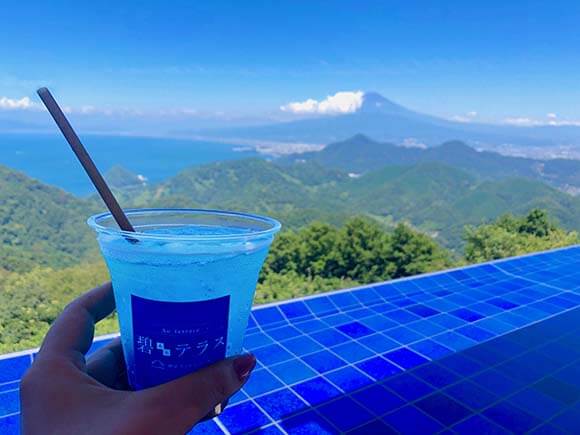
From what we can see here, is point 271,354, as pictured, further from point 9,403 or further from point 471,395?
point 9,403

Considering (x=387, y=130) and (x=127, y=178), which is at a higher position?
(x=387, y=130)

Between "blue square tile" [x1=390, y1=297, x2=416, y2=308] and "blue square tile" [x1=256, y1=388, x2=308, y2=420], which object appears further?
"blue square tile" [x1=390, y1=297, x2=416, y2=308]

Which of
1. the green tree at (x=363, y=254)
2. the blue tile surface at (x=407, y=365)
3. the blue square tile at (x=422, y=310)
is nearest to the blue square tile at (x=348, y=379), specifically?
the blue tile surface at (x=407, y=365)

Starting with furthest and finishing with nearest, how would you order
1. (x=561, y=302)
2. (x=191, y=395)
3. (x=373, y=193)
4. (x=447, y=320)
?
(x=373, y=193) < (x=561, y=302) < (x=447, y=320) < (x=191, y=395)

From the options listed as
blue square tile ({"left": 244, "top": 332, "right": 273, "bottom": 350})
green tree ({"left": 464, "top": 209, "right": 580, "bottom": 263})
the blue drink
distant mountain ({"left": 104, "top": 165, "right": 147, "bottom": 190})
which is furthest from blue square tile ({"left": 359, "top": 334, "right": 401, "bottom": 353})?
distant mountain ({"left": 104, "top": 165, "right": 147, "bottom": 190})

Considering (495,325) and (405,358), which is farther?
(495,325)

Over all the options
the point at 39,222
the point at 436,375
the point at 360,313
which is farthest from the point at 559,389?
the point at 39,222

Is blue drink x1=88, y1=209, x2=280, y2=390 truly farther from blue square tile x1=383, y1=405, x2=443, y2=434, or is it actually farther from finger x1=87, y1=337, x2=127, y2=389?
blue square tile x1=383, y1=405, x2=443, y2=434

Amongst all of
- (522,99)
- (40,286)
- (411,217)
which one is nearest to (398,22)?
(411,217)
